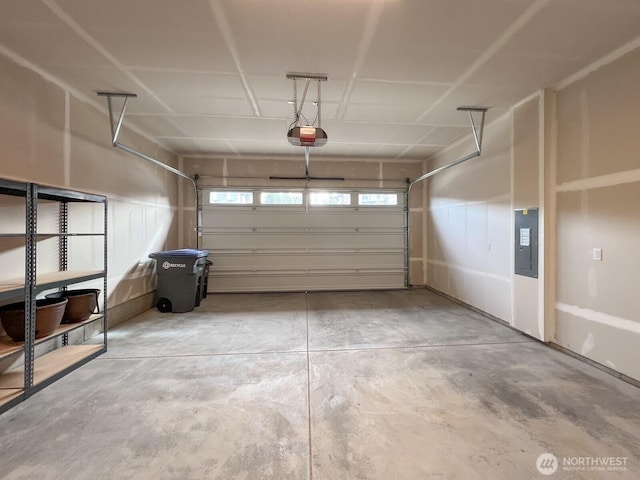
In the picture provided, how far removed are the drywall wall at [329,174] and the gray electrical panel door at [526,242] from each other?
286 centimetres

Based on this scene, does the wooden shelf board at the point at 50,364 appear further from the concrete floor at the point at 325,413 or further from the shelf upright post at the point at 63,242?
the shelf upright post at the point at 63,242

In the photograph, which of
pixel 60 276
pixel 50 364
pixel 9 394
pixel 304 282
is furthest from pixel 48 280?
pixel 304 282

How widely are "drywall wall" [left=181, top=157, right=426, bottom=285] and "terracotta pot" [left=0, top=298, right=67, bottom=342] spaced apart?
3821 mm

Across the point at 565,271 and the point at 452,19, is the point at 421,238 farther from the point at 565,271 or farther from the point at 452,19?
the point at 452,19

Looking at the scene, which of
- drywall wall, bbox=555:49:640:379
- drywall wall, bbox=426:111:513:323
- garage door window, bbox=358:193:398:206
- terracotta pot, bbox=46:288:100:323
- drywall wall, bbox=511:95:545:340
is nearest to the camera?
drywall wall, bbox=555:49:640:379

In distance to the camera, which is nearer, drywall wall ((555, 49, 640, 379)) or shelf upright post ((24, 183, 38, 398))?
shelf upright post ((24, 183, 38, 398))

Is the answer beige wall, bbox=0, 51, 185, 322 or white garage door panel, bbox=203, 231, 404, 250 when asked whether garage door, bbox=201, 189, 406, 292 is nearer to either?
white garage door panel, bbox=203, 231, 404, 250

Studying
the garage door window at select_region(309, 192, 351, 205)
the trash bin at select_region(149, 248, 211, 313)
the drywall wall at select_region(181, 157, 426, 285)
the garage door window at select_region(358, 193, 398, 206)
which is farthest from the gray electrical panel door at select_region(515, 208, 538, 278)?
the trash bin at select_region(149, 248, 211, 313)

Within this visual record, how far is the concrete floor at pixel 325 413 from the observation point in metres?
1.55

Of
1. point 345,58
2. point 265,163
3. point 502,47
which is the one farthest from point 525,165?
point 265,163

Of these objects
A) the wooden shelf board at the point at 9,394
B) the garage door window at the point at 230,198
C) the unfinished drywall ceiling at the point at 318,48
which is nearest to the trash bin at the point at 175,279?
the garage door window at the point at 230,198

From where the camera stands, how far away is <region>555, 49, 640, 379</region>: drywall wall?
2350 mm

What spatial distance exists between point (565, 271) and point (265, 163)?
5.12 metres

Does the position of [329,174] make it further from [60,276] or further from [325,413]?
[325,413]
